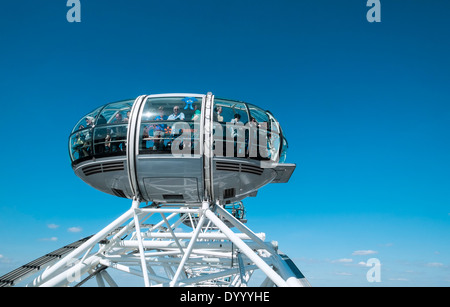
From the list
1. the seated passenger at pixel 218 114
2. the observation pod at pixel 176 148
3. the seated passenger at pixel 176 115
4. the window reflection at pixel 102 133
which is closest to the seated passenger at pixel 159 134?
the observation pod at pixel 176 148

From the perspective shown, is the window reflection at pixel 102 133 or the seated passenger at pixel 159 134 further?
the window reflection at pixel 102 133

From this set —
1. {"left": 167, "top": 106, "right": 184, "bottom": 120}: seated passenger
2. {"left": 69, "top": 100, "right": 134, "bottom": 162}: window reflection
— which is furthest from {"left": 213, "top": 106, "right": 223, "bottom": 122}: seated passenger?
{"left": 69, "top": 100, "right": 134, "bottom": 162}: window reflection

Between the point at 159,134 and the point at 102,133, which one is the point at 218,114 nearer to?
the point at 159,134

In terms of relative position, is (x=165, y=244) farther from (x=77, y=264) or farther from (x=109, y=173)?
(x=109, y=173)

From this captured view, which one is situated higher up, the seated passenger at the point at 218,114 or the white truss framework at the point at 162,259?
the seated passenger at the point at 218,114

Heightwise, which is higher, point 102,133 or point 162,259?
point 102,133

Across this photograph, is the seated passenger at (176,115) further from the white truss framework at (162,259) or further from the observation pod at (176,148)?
the white truss framework at (162,259)

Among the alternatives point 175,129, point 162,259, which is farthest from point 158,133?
point 162,259
